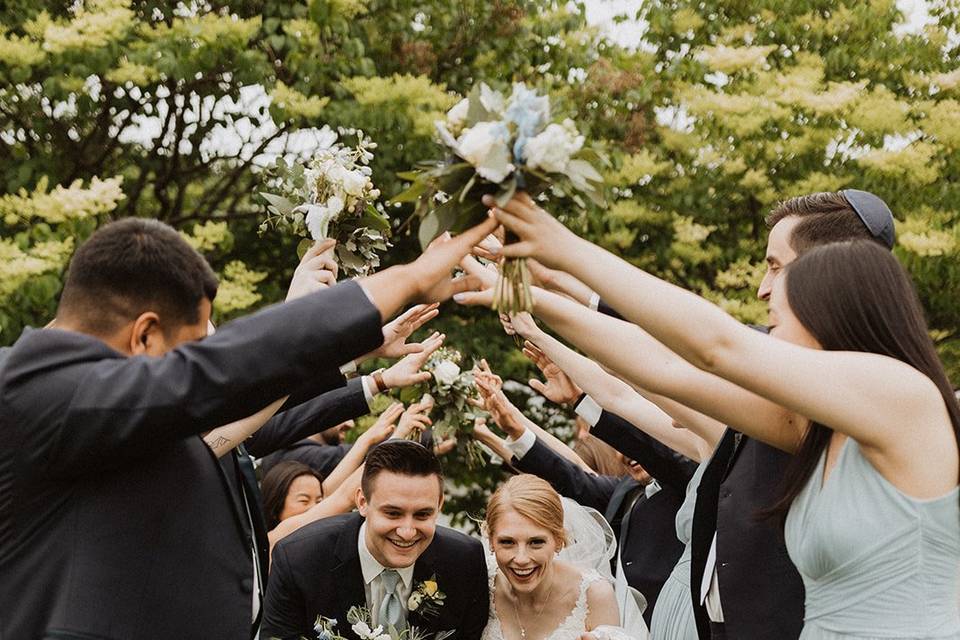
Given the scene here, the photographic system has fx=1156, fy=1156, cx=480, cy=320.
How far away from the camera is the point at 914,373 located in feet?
9.54

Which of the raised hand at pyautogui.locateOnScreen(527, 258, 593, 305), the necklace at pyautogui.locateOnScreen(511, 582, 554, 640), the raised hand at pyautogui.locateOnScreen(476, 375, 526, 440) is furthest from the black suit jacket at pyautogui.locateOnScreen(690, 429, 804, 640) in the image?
the raised hand at pyautogui.locateOnScreen(476, 375, 526, 440)

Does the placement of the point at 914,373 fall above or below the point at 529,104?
below

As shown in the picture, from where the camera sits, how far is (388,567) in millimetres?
5215

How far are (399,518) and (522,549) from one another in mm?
641

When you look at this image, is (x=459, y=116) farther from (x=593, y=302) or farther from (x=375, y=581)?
(x=375, y=581)

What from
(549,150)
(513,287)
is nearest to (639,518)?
(513,287)

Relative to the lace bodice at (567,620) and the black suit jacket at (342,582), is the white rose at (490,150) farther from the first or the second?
the lace bodice at (567,620)

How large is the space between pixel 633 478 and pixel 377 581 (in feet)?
5.57

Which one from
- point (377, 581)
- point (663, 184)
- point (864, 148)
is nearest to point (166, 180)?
point (663, 184)

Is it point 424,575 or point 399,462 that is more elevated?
point 399,462

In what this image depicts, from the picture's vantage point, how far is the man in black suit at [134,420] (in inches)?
104

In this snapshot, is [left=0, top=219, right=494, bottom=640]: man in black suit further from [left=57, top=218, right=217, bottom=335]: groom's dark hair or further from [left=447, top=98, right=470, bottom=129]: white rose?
[left=447, top=98, right=470, bottom=129]: white rose

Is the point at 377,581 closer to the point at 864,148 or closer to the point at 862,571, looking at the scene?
the point at 862,571

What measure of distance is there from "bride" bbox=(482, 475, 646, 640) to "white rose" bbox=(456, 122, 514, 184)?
8.90 feet
